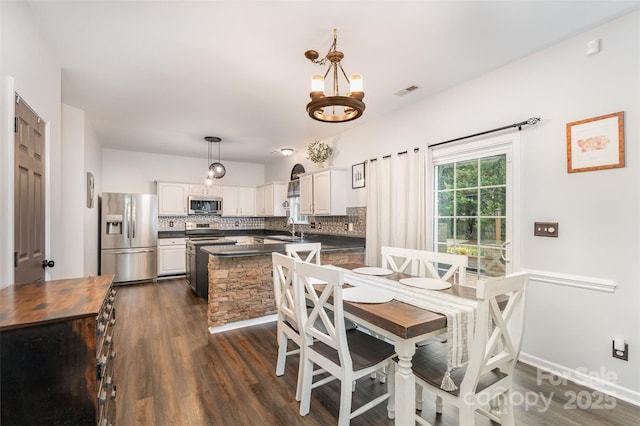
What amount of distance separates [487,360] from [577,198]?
169 cm

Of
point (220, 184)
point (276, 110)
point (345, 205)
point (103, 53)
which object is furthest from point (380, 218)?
point (220, 184)

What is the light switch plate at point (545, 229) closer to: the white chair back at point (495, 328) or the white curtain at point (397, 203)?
the white curtain at point (397, 203)

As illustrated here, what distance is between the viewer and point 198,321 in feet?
11.8

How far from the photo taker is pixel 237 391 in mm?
2174

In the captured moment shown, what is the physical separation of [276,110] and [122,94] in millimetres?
1748

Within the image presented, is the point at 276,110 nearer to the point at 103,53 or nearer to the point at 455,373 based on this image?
the point at 103,53

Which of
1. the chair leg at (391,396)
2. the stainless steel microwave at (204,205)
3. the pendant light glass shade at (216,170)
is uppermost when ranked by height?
the pendant light glass shade at (216,170)

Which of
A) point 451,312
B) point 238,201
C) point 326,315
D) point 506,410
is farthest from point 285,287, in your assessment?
point 238,201

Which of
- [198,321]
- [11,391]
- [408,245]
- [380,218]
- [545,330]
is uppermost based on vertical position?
[380,218]

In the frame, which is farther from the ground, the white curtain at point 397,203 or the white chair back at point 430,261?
the white curtain at point 397,203

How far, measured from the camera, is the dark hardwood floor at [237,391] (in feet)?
6.18

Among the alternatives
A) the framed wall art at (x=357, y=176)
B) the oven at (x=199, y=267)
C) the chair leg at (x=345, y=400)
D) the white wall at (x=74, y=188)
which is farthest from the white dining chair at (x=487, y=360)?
the white wall at (x=74, y=188)

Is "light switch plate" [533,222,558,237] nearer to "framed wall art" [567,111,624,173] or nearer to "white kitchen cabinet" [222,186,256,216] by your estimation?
"framed wall art" [567,111,624,173]

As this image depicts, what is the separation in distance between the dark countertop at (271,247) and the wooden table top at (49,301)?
1.64 m
